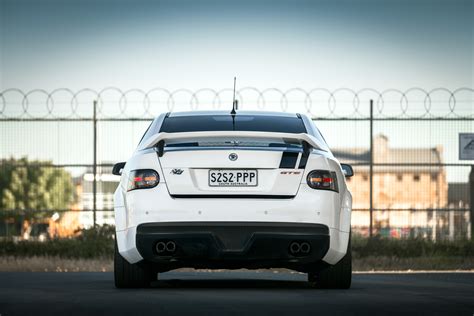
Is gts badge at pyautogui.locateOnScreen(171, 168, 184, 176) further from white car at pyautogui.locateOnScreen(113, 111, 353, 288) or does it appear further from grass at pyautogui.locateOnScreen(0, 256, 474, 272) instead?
grass at pyautogui.locateOnScreen(0, 256, 474, 272)

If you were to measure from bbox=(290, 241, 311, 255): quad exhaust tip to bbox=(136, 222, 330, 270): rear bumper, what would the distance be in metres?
0.02

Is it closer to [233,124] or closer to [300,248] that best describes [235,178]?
[300,248]

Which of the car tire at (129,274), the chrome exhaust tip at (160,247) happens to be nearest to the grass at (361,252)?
the car tire at (129,274)

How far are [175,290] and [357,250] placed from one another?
11.4 metres

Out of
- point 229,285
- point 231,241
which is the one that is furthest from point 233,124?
point 229,285

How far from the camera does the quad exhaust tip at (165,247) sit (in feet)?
31.0

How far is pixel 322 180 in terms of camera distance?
31.2ft

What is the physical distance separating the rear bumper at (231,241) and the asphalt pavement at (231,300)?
31 centimetres

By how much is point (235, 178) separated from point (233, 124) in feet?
4.28

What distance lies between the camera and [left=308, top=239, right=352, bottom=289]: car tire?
33.5ft

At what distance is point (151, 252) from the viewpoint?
9.51 metres

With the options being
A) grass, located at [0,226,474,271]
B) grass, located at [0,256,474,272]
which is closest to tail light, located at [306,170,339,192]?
grass, located at [0,256,474,272]

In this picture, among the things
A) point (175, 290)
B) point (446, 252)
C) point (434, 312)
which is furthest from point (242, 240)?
point (446, 252)

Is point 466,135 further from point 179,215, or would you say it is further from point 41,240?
point 179,215
